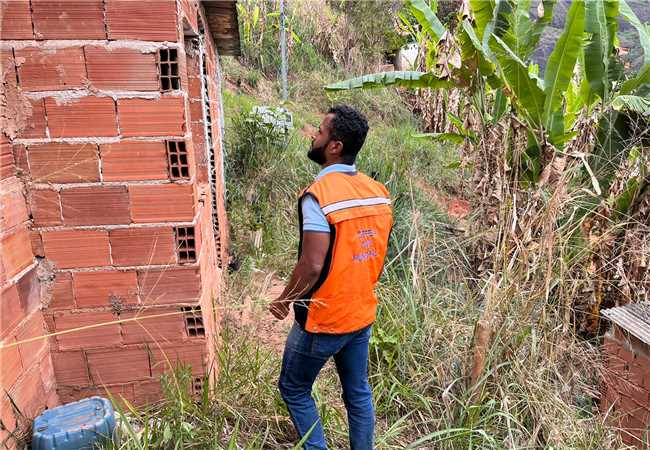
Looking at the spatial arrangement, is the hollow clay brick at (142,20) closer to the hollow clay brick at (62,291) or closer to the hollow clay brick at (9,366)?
the hollow clay brick at (62,291)

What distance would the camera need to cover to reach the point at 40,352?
2.03m

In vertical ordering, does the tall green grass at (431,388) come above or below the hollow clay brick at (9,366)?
below

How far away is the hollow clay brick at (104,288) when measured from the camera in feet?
6.88

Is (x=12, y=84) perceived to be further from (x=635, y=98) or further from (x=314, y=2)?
(x=314, y=2)

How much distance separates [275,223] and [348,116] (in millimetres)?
3851

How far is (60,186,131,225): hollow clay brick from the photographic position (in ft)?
6.59

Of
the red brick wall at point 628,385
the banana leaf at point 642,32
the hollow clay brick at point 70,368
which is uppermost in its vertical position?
the banana leaf at point 642,32

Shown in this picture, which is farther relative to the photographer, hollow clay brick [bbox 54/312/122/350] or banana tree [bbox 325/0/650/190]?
banana tree [bbox 325/0/650/190]

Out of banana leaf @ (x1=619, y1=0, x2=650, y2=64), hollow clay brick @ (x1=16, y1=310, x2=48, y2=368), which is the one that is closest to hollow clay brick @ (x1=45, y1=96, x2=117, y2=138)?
hollow clay brick @ (x1=16, y1=310, x2=48, y2=368)

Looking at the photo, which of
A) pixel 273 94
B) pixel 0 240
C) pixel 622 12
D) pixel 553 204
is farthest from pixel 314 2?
pixel 0 240

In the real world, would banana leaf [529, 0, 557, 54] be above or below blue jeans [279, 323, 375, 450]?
above

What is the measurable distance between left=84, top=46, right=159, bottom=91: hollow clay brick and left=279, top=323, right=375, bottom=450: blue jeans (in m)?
1.29

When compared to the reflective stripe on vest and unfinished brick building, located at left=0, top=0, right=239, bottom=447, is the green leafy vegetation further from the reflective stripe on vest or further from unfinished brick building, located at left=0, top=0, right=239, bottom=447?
the reflective stripe on vest

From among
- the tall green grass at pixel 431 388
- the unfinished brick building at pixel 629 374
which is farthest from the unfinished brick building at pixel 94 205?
the unfinished brick building at pixel 629 374
